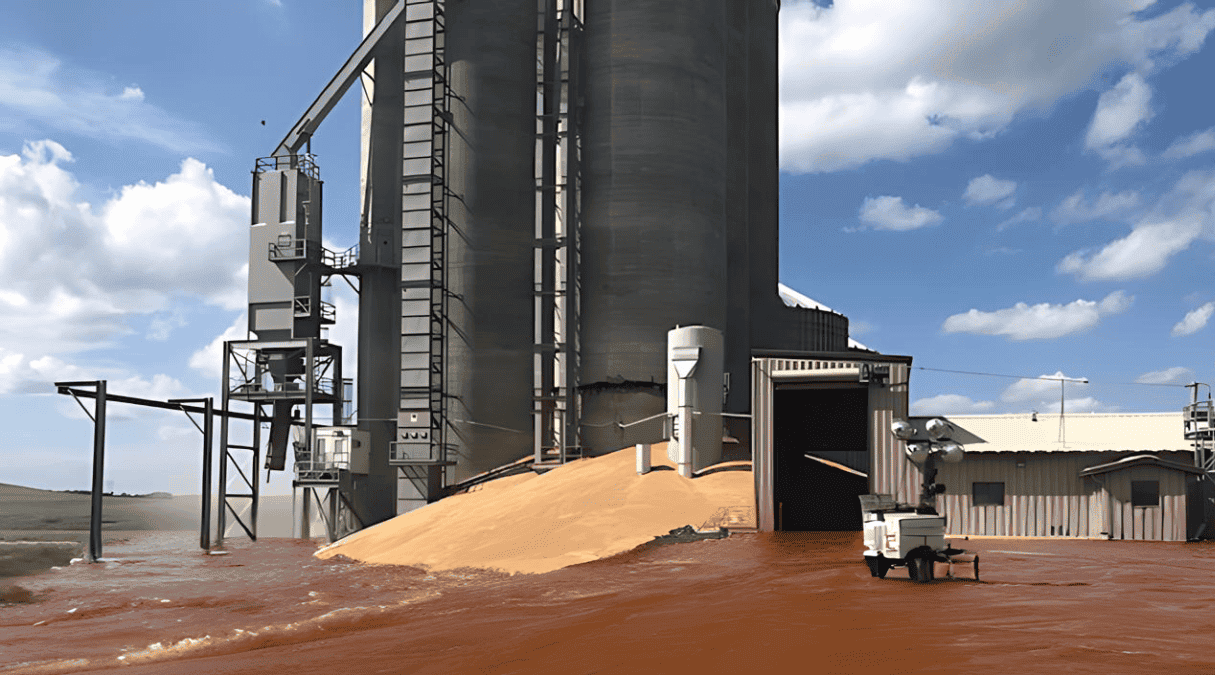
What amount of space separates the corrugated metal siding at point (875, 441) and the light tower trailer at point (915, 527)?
11.9 m

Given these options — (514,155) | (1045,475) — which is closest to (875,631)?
(1045,475)

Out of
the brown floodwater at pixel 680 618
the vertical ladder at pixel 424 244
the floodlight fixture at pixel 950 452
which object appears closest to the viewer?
the brown floodwater at pixel 680 618

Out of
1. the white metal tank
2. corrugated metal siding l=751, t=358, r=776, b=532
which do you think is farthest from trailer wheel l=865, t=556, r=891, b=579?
the white metal tank

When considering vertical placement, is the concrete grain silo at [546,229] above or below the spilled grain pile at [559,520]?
above

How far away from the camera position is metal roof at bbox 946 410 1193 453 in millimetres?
36219

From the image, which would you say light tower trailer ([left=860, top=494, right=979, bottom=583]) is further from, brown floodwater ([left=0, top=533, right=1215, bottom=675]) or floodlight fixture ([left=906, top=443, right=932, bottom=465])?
floodlight fixture ([left=906, top=443, right=932, bottom=465])

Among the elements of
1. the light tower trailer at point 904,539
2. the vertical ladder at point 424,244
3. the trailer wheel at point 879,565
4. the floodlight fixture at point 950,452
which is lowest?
the trailer wheel at point 879,565

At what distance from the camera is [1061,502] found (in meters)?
35.7

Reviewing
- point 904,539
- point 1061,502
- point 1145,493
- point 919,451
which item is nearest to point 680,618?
point 904,539

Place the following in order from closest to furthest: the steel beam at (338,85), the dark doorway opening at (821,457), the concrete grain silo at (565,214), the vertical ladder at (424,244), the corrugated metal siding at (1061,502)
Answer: the corrugated metal siding at (1061,502)
the dark doorway opening at (821,457)
the vertical ladder at (424,244)
the concrete grain silo at (565,214)
the steel beam at (338,85)

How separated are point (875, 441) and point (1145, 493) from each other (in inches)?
350

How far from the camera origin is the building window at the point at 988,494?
35.9m

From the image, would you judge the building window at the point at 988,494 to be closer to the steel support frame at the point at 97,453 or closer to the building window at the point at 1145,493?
the building window at the point at 1145,493

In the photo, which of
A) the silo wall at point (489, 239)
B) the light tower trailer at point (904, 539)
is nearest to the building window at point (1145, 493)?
the light tower trailer at point (904, 539)
